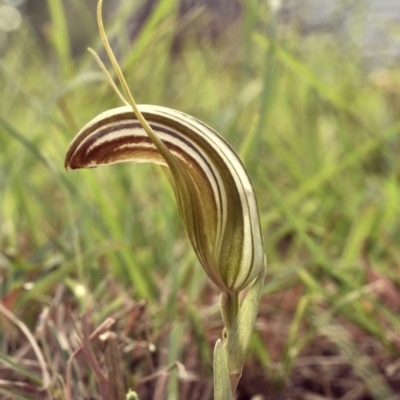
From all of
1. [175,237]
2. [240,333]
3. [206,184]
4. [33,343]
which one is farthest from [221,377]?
[175,237]

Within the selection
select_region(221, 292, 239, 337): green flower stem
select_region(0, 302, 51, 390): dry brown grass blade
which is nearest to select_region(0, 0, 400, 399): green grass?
select_region(0, 302, 51, 390): dry brown grass blade

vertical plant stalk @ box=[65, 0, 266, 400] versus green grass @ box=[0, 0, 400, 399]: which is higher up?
vertical plant stalk @ box=[65, 0, 266, 400]

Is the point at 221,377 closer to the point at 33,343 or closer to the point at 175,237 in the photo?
the point at 33,343

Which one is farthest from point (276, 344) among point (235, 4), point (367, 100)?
point (235, 4)

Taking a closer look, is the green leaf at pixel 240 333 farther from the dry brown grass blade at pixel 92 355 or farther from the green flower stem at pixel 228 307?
the dry brown grass blade at pixel 92 355

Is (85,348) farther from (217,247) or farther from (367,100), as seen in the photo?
(367,100)

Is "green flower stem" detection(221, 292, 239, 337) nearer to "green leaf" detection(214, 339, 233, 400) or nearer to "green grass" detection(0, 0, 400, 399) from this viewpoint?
"green leaf" detection(214, 339, 233, 400)

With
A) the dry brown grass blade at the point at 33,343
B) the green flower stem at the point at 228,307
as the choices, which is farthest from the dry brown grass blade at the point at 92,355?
the green flower stem at the point at 228,307

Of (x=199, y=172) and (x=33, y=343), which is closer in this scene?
(x=199, y=172)
